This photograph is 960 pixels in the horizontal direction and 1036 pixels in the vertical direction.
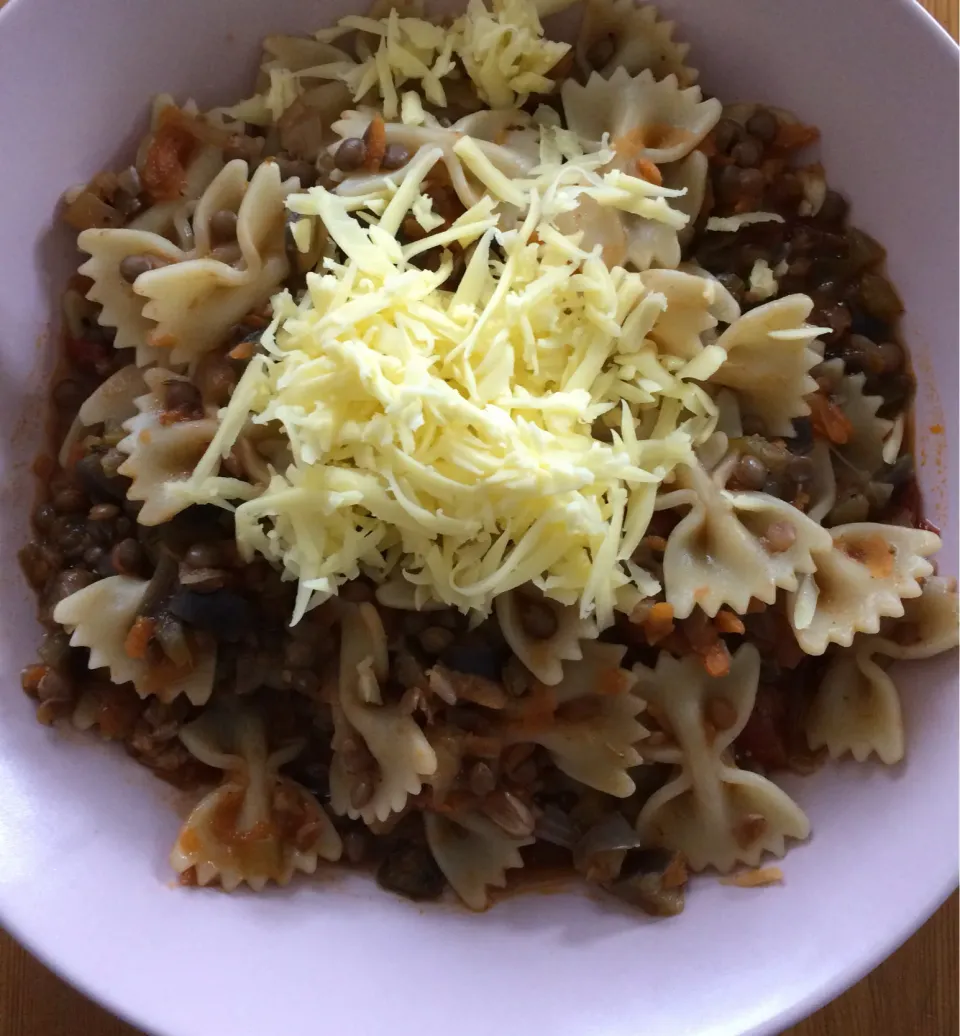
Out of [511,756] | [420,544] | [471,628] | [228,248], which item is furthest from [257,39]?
[511,756]

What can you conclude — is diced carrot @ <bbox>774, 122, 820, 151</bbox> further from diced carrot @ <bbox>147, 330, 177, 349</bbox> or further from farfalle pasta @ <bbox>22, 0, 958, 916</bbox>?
diced carrot @ <bbox>147, 330, 177, 349</bbox>

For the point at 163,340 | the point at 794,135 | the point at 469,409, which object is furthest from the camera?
the point at 794,135

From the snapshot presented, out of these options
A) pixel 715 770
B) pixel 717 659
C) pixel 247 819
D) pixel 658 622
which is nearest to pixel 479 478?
pixel 658 622

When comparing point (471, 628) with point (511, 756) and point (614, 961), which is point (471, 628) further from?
point (614, 961)

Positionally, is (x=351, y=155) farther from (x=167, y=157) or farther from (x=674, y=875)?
(x=674, y=875)

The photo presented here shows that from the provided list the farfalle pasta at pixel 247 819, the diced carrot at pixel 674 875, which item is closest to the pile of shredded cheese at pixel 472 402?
the farfalle pasta at pixel 247 819
